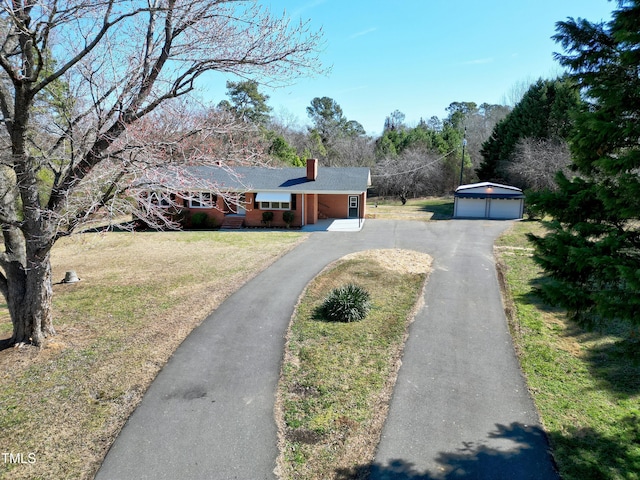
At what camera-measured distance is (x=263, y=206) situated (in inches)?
1049

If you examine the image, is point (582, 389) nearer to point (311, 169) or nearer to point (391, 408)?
point (391, 408)

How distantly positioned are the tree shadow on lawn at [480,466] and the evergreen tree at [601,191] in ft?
7.03

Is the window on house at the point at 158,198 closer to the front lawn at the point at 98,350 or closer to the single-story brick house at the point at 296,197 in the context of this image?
the front lawn at the point at 98,350

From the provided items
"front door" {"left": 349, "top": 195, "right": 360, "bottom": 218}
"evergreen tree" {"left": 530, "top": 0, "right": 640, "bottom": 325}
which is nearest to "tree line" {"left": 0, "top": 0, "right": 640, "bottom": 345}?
"evergreen tree" {"left": 530, "top": 0, "right": 640, "bottom": 325}

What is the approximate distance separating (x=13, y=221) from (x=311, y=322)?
6667 mm

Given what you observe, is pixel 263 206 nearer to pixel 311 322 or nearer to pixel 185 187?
pixel 311 322

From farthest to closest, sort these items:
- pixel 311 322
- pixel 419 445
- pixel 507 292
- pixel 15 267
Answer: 1. pixel 507 292
2. pixel 311 322
3. pixel 15 267
4. pixel 419 445

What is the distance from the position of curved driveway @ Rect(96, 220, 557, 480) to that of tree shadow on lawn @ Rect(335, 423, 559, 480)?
0.01m

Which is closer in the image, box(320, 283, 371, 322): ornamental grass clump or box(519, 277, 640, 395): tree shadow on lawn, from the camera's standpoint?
box(519, 277, 640, 395): tree shadow on lawn

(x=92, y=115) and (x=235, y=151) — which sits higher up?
(x=92, y=115)

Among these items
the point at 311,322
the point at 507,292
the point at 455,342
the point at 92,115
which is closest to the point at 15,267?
the point at 92,115

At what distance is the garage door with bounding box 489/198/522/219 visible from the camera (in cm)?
2994

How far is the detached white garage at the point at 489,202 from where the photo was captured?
2988cm

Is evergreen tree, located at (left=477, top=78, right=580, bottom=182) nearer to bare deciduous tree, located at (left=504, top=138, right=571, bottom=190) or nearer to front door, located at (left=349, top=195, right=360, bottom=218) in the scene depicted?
bare deciduous tree, located at (left=504, top=138, right=571, bottom=190)
